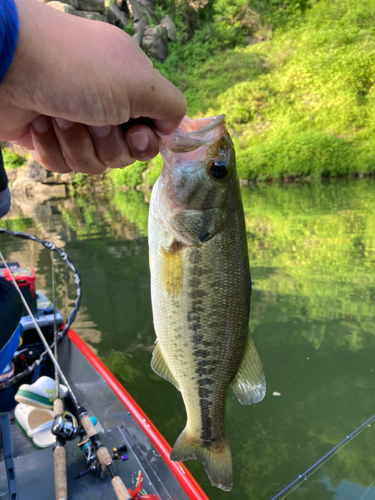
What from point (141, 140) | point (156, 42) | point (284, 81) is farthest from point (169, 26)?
point (141, 140)

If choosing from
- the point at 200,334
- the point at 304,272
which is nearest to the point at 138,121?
the point at 200,334

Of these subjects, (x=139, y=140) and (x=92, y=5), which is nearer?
(x=139, y=140)

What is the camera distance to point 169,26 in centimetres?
3491

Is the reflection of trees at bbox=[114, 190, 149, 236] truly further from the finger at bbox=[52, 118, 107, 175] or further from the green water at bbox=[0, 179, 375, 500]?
the finger at bbox=[52, 118, 107, 175]

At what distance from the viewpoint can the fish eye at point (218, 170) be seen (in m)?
1.38

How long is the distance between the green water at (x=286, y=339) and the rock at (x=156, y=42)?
27751 millimetres

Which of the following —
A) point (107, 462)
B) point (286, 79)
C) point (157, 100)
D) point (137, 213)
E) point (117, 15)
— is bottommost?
point (137, 213)

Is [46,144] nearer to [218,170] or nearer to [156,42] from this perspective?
[218,170]

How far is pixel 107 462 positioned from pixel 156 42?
3684 centimetres

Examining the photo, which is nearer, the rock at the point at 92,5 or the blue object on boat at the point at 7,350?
the blue object on boat at the point at 7,350

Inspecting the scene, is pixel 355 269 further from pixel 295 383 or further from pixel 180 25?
pixel 180 25

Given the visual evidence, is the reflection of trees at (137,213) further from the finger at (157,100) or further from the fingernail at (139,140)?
the finger at (157,100)

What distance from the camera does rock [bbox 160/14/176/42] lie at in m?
34.6

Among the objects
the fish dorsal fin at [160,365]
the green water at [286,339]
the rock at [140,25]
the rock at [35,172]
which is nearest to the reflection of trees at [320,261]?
the green water at [286,339]
